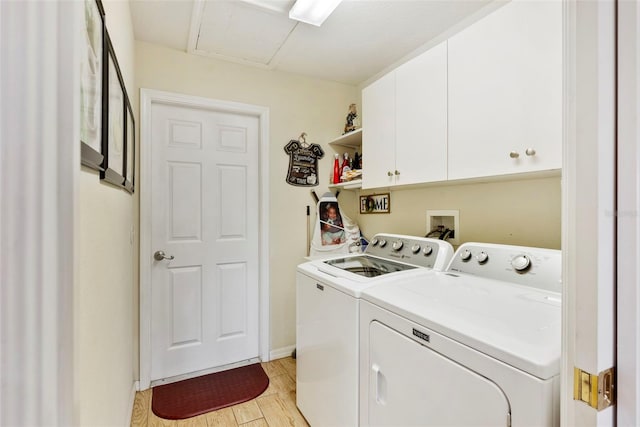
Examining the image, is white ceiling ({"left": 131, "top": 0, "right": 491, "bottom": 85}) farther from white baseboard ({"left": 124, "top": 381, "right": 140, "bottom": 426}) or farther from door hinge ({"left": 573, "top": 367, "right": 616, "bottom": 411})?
white baseboard ({"left": 124, "top": 381, "right": 140, "bottom": 426})

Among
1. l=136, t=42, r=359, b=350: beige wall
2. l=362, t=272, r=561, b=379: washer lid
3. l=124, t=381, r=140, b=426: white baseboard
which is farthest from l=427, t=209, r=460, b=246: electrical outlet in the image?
l=124, t=381, r=140, b=426: white baseboard

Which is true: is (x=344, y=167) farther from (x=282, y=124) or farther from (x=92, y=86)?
(x=92, y=86)

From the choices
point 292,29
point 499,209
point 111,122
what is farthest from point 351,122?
point 111,122

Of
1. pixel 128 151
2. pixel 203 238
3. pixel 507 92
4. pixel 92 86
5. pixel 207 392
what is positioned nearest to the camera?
pixel 92 86

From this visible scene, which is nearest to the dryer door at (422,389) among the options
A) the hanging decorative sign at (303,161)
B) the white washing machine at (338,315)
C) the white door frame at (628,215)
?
the white washing machine at (338,315)

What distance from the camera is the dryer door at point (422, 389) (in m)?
0.80

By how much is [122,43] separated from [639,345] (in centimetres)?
209

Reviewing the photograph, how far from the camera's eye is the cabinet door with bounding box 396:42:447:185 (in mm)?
1548

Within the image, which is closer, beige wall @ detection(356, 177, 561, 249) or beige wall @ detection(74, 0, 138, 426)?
beige wall @ detection(74, 0, 138, 426)

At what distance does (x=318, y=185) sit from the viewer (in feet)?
8.73

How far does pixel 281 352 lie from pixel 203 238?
115 cm

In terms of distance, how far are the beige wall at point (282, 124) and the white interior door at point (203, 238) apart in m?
0.15

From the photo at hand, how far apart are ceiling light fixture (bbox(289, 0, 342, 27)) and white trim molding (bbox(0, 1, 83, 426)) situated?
58.1 inches

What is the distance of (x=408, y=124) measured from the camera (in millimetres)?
1751
